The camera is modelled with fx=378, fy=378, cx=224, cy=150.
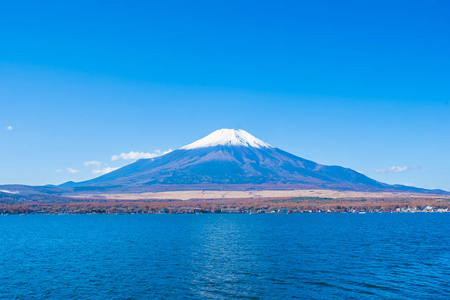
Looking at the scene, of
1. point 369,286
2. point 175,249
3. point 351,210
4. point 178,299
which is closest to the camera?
point 178,299

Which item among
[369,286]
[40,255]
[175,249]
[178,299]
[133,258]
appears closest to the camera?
[178,299]

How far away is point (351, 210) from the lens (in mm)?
199625

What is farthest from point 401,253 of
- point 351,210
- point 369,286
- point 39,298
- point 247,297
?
point 351,210

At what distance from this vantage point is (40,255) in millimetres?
61469

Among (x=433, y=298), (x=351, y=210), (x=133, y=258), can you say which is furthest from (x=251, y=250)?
(x=351, y=210)

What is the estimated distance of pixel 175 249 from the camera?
66188mm

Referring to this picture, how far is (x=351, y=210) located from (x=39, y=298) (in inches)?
7254

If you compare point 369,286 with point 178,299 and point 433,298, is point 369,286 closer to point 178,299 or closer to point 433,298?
point 433,298

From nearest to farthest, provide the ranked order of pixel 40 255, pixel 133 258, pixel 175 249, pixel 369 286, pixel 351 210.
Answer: pixel 369 286 → pixel 133 258 → pixel 40 255 → pixel 175 249 → pixel 351 210

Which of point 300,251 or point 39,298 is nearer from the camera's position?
point 39,298

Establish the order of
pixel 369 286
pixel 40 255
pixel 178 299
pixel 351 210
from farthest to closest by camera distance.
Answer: pixel 351 210
pixel 40 255
pixel 369 286
pixel 178 299

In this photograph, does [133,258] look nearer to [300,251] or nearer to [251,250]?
[251,250]

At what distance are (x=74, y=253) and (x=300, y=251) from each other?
37.7 meters

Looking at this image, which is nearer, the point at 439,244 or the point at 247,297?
the point at 247,297
